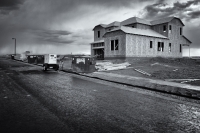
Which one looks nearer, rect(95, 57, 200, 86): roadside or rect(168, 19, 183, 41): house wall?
rect(95, 57, 200, 86): roadside

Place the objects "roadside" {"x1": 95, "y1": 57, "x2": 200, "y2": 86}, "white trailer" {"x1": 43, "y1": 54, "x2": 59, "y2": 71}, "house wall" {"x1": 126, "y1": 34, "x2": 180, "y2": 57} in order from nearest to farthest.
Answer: "roadside" {"x1": 95, "y1": 57, "x2": 200, "y2": 86} < "white trailer" {"x1": 43, "y1": 54, "x2": 59, "y2": 71} < "house wall" {"x1": 126, "y1": 34, "x2": 180, "y2": 57}

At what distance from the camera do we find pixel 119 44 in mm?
26719

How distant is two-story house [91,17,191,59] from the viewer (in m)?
26.3

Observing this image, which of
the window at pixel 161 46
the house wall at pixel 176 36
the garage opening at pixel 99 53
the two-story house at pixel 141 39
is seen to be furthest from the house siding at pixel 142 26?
the garage opening at pixel 99 53

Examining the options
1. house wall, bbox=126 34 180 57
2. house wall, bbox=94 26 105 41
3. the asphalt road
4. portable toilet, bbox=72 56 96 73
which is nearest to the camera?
the asphalt road

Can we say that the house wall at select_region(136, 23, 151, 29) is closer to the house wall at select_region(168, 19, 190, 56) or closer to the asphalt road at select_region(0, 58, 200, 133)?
the house wall at select_region(168, 19, 190, 56)

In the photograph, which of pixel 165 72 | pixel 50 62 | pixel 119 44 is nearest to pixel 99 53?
pixel 119 44

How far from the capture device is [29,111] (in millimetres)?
4598

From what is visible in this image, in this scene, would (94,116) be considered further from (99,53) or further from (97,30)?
(97,30)

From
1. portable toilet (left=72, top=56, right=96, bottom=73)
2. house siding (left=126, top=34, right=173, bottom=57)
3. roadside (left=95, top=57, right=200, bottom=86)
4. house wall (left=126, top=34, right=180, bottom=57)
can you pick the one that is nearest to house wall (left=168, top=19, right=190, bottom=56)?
house wall (left=126, top=34, right=180, bottom=57)

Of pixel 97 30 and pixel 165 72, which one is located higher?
pixel 97 30

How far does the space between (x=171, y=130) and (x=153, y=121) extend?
55 centimetres

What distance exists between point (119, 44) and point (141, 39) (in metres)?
4.10

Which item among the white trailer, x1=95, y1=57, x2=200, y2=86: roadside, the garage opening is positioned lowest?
x1=95, y1=57, x2=200, y2=86: roadside
